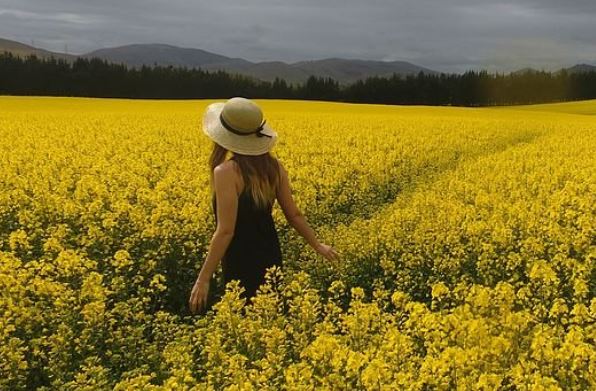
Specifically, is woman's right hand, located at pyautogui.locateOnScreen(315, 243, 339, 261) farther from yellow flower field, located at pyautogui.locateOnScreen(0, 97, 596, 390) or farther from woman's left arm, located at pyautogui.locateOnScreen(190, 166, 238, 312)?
woman's left arm, located at pyautogui.locateOnScreen(190, 166, 238, 312)

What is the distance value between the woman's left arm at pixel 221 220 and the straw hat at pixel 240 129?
0.21 m

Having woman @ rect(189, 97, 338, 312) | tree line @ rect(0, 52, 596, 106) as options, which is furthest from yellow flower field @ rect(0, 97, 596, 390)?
tree line @ rect(0, 52, 596, 106)

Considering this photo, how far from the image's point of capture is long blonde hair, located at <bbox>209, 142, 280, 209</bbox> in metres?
4.59

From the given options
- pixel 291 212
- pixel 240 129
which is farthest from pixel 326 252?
pixel 240 129

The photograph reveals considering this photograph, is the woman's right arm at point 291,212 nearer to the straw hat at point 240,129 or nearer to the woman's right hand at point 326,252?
the woman's right hand at point 326,252

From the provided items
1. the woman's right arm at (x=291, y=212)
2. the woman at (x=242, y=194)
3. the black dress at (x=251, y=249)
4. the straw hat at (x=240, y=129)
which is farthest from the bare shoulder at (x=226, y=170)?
the woman's right arm at (x=291, y=212)

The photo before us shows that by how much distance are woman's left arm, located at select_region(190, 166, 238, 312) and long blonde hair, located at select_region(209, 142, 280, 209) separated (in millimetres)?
130

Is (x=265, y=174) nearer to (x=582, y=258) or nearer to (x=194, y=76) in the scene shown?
(x=582, y=258)

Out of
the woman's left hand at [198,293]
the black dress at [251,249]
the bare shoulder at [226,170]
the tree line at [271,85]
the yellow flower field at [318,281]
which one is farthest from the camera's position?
the tree line at [271,85]

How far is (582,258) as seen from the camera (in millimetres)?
6195

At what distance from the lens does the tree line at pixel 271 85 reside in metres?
75.0

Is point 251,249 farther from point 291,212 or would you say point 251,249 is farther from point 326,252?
point 326,252

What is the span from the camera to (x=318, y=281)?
631cm

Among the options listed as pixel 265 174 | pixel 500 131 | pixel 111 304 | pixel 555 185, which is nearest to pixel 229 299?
pixel 265 174
